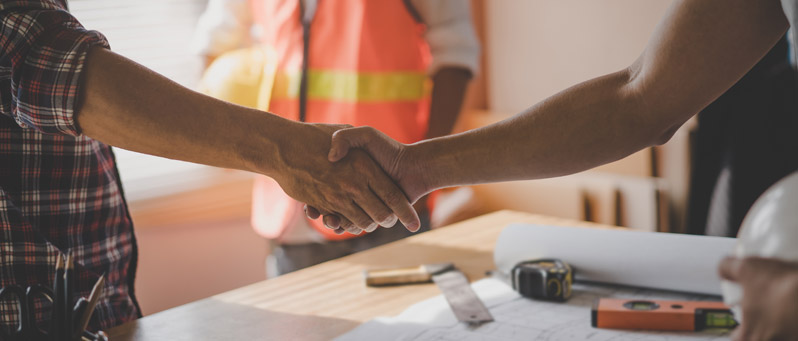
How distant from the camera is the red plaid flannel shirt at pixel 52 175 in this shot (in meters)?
0.99

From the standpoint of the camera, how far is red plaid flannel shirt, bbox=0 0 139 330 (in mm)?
991

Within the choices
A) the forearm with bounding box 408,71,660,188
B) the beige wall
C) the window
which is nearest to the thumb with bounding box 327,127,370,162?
the forearm with bounding box 408,71,660,188

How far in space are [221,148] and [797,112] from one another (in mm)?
2090

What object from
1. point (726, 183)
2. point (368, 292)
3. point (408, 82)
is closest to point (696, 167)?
point (726, 183)

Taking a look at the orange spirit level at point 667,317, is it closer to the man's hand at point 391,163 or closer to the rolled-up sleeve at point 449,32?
the man's hand at point 391,163

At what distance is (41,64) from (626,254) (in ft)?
3.02

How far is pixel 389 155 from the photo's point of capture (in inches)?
53.1

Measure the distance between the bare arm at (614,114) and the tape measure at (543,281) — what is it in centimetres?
17

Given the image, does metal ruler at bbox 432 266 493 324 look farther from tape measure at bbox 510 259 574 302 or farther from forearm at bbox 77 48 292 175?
forearm at bbox 77 48 292 175

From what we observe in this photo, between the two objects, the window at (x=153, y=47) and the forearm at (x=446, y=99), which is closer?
the forearm at (x=446, y=99)

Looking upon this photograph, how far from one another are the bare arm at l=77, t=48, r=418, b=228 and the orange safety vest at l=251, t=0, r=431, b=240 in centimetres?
85

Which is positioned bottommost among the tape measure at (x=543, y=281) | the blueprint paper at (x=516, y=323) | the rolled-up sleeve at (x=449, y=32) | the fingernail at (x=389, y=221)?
the blueprint paper at (x=516, y=323)

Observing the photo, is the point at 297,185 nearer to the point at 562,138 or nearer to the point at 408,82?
the point at 562,138

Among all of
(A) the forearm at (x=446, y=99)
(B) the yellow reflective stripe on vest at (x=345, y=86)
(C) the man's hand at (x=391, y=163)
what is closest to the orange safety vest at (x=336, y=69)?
(B) the yellow reflective stripe on vest at (x=345, y=86)
